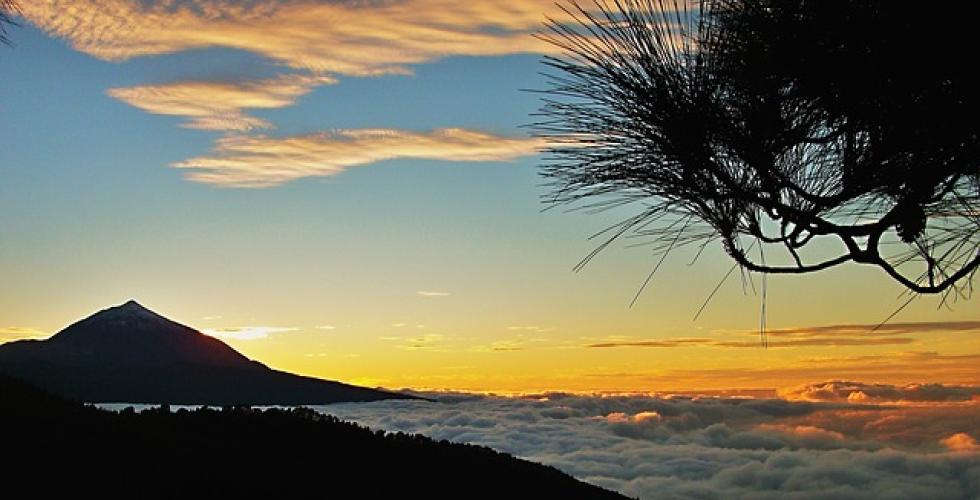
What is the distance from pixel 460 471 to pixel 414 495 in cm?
128

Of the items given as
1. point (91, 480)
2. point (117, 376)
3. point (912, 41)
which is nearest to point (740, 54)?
point (912, 41)

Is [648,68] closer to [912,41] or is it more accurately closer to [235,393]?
[912,41]

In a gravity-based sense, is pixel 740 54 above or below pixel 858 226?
above

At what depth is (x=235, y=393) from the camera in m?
107

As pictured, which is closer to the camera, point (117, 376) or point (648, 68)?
point (648, 68)

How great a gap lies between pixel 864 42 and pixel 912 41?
0.27 meters

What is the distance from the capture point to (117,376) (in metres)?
104

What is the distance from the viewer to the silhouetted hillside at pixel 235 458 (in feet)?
29.7

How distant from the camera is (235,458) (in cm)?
985

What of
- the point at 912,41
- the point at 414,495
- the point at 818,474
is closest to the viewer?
the point at 912,41

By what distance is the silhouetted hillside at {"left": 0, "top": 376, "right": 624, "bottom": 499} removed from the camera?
9055mm

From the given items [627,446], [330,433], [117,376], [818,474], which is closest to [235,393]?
[117,376]

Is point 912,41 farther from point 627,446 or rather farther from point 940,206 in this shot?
point 627,446

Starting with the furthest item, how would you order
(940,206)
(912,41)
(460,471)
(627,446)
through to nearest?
(627,446) → (460,471) → (940,206) → (912,41)
